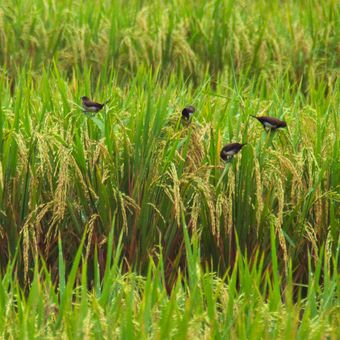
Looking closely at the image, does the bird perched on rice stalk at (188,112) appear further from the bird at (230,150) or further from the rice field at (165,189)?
the bird at (230,150)

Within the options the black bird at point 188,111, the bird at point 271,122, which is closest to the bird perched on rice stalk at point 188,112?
the black bird at point 188,111

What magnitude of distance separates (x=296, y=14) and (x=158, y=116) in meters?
2.98

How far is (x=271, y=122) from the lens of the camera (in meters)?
3.67

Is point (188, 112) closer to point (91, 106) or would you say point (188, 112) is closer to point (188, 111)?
point (188, 111)

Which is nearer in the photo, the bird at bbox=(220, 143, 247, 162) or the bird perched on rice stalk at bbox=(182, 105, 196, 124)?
the bird at bbox=(220, 143, 247, 162)

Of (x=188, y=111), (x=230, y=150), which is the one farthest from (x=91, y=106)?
(x=230, y=150)

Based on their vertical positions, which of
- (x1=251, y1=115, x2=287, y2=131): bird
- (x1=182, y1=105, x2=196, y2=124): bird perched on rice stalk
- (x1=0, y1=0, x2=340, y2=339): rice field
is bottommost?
(x1=0, y1=0, x2=340, y2=339): rice field

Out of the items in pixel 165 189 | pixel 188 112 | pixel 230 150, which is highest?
pixel 188 112

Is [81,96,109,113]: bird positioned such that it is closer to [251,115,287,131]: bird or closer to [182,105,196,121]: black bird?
[182,105,196,121]: black bird

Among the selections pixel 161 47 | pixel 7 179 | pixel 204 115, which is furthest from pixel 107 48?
pixel 7 179

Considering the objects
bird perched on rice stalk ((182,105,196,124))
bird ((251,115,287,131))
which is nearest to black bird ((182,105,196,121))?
bird perched on rice stalk ((182,105,196,124))

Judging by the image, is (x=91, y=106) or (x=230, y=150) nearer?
(x=230, y=150)

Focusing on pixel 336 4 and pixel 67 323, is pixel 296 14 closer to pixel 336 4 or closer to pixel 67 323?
pixel 336 4

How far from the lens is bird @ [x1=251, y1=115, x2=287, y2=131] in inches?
144
